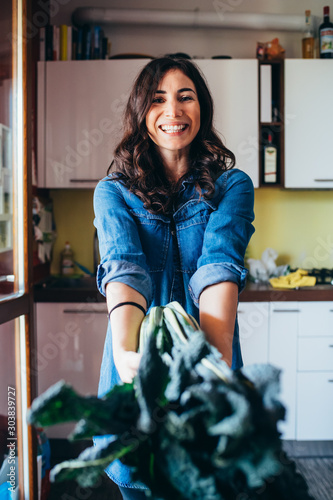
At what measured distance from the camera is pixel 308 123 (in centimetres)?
263

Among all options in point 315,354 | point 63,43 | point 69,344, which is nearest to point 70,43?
point 63,43

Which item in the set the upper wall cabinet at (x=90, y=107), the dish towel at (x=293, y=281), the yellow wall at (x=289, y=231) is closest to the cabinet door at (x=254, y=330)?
the dish towel at (x=293, y=281)

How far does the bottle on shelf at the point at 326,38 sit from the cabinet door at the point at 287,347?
1498 millimetres

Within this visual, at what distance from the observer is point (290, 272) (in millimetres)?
2787

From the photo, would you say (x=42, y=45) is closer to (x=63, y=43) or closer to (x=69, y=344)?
A: (x=63, y=43)

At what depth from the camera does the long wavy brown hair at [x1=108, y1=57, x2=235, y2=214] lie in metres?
1.05

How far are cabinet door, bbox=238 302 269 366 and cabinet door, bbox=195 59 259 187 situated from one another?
0.74m

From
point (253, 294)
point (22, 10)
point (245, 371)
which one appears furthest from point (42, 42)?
point (245, 371)

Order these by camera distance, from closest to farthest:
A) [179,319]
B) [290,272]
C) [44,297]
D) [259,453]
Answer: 1. [259,453]
2. [179,319]
3. [44,297]
4. [290,272]

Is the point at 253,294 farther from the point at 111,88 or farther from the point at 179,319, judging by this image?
the point at 179,319

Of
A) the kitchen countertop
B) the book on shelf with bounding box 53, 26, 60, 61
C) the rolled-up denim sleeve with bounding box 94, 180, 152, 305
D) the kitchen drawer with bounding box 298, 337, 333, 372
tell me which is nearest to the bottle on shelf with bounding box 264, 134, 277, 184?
the kitchen countertop

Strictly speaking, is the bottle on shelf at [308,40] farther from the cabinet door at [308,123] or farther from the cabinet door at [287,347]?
the cabinet door at [287,347]

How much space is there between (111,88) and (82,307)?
49.9 inches

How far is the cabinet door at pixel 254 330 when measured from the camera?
2398 mm
